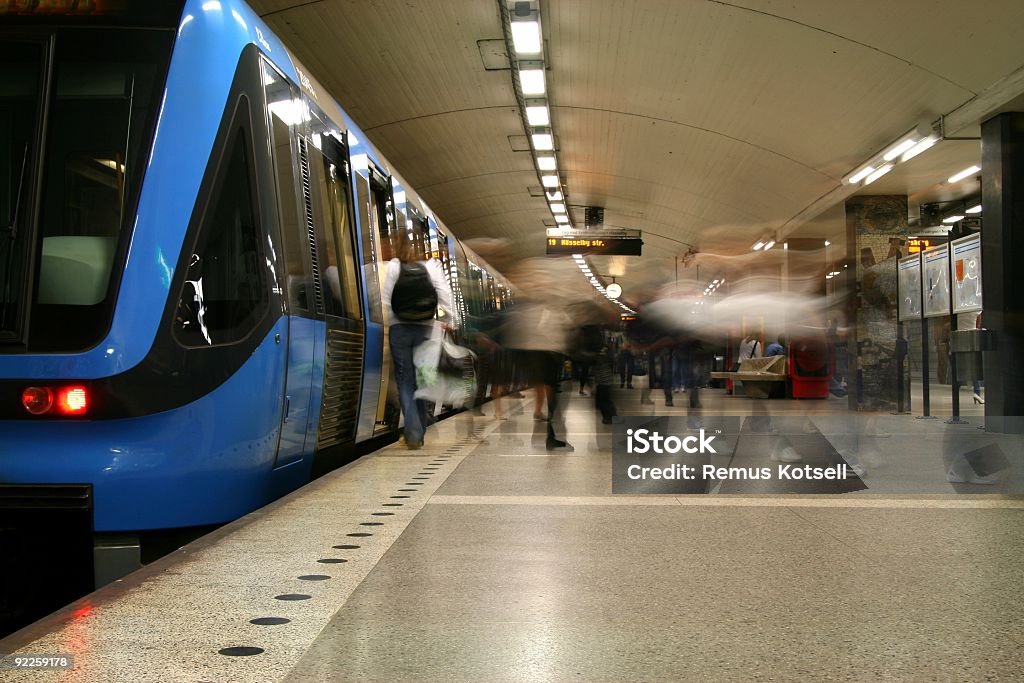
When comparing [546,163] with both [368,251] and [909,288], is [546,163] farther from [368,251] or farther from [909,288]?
[368,251]

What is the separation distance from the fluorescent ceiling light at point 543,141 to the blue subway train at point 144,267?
43.5 feet

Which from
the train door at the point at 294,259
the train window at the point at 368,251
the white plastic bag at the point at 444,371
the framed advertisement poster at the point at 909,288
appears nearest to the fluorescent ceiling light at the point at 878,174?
the framed advertisement poster at the point at 909,288

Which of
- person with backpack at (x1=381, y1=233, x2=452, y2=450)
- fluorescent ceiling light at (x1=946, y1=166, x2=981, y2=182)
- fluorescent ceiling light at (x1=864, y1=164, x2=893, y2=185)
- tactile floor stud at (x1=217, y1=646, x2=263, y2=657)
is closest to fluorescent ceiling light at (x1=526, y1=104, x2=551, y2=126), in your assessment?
fluorescent ceiling light at (x1=864, y1=164, x2=893, y2=185)

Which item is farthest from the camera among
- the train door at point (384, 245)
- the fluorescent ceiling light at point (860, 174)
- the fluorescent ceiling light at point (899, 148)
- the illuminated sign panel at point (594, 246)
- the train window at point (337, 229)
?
the illuminated sign panel at point (594, 246)

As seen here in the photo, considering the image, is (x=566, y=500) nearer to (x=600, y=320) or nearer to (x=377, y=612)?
(x=377, y=612)

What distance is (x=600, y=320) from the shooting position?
34.8 feet

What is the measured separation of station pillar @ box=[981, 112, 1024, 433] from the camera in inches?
464

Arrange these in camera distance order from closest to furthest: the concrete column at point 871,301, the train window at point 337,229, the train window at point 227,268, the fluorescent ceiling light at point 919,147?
the train window at point 227,268 < the train window at point 337,229 < the fluorescent ceiling light at point 919,147 < the concrete column at point 871,301

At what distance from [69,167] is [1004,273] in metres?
10.4

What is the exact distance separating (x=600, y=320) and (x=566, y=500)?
4495 mm

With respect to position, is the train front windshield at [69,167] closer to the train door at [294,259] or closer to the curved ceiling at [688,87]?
the train door at [294,259]

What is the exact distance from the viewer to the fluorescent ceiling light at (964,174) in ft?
61.3

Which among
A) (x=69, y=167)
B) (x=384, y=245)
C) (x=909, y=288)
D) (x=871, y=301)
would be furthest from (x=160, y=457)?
(x=871, y=301)

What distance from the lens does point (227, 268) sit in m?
5.28
